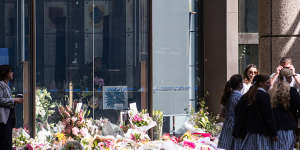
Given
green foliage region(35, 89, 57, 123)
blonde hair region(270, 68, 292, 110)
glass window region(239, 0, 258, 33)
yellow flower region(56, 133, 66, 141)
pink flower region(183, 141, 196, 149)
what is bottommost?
pink flower region(183, 141, 196, 149)

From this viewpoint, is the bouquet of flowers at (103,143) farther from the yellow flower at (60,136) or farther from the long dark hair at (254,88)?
the long dark hair at (254,88)

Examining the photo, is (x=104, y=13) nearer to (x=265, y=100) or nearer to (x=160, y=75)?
(x=160, y=75)

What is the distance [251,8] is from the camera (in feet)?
49.6

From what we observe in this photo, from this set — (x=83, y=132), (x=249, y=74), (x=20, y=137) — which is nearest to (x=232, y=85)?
(x=249, y=74)

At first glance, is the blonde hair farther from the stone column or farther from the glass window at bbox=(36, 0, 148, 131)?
the glass window at bbox=(36, 0, 148, 131)

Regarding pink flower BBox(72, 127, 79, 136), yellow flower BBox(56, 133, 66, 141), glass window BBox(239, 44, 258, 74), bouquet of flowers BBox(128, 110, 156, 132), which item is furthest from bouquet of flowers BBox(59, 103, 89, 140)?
glass window BBox(239, 44, 258, 74)

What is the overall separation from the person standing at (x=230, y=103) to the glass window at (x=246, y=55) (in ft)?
16.2

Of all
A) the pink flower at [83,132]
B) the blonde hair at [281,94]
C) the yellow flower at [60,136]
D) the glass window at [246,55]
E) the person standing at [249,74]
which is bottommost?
the yellow flower at [60,136]

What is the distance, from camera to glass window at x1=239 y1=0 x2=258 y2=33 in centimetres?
1490

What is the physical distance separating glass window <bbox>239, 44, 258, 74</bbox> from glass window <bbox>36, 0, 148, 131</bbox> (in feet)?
7.99

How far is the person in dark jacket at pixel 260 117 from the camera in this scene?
8945 mm

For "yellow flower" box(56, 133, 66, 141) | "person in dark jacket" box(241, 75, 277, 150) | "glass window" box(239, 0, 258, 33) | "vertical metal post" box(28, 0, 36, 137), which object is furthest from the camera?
"glass window" box(239, 0, 258, 33)

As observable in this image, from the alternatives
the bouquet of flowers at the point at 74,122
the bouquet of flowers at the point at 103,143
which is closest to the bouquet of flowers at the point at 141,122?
the bouquet of flowers at the point at 74,122

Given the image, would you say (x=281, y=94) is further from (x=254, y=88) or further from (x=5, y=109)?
(x=5, y=109)
